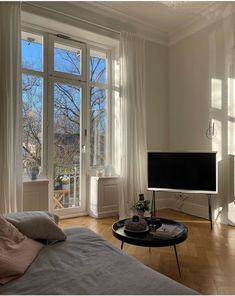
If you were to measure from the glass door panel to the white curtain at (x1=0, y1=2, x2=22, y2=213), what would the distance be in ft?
2.83

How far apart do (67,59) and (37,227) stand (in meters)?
3.32

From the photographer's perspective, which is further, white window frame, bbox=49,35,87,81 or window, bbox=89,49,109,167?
window, bbox=89,49,109,167

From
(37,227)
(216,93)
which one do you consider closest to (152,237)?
(37,227)

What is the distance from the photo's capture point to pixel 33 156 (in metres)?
3.86

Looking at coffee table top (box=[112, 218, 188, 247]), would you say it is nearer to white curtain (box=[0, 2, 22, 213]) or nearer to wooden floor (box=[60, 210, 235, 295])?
wooden floor (box=[60, 210, 235, 295])

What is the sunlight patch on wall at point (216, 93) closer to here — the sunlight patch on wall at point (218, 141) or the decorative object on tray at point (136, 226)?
the sunlight patch on wall at point (218, 141)

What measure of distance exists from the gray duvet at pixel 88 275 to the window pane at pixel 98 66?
11.6ft

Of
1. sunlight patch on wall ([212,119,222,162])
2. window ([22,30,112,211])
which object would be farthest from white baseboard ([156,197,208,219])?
window ([22,30,112,211])

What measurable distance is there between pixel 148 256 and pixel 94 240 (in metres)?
1.19

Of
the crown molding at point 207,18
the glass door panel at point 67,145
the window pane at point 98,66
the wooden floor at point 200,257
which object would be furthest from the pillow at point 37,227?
the crown molding at point 207,18

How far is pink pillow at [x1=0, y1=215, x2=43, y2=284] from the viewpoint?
3.98 ft

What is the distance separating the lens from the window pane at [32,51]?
150 inches

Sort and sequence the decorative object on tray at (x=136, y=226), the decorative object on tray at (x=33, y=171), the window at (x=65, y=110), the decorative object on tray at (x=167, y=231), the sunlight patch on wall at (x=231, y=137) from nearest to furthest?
the decorative object on tray at (x=167, y=231), the decorative object on tray at (x=136, y=226), the decorative object on tray at (x=33, y=171), the sunlight patch on wall at (x=231, y=137), the window at (x=65, y=110)

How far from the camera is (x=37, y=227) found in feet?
5.37
